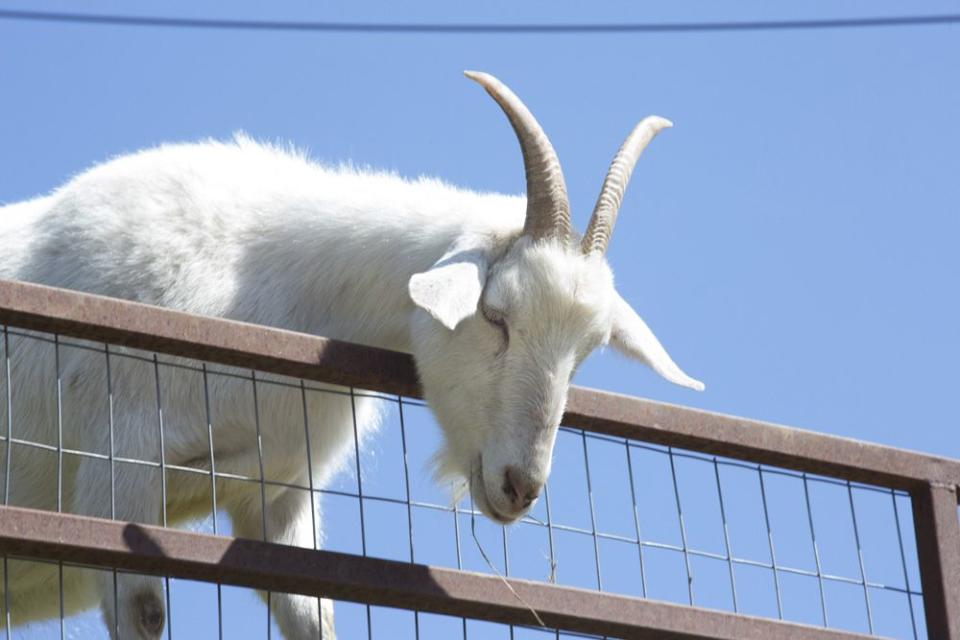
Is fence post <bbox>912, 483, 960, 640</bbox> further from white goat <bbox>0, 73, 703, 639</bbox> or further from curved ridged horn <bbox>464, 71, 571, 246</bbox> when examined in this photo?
curved ridged horn <bbox>464, 71, 571, 246</bbox>

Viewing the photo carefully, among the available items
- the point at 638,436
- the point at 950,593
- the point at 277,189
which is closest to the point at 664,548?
the point at 638,436

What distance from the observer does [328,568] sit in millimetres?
3623

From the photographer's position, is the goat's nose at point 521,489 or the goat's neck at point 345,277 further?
the goat's neck at point 345,277

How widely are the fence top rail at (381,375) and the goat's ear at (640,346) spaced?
1131 mm

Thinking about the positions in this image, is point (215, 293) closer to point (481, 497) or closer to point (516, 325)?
point (516, 325)

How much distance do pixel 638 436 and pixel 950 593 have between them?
91 cm

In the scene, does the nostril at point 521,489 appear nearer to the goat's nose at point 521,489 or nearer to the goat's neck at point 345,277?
the goat's nose at point 521,489

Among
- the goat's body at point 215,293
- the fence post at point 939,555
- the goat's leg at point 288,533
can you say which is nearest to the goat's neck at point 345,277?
the goat's body at point 215,293

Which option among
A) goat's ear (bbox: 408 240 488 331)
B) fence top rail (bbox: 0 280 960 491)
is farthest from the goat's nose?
goat's ear (bbox: 408 240 488 331)

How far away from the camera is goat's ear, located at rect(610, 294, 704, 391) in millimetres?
5578

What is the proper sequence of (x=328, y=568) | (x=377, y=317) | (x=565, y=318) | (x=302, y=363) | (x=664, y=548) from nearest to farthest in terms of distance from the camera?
(x=328, y=568) < (x=302, y=363) < (x=664, y=548) < (x=565, y=318) < (x=377, y=317)

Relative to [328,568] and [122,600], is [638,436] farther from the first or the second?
[122,600]

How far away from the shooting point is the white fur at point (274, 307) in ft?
16.5

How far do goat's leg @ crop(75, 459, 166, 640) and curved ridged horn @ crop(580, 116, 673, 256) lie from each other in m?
1.52
